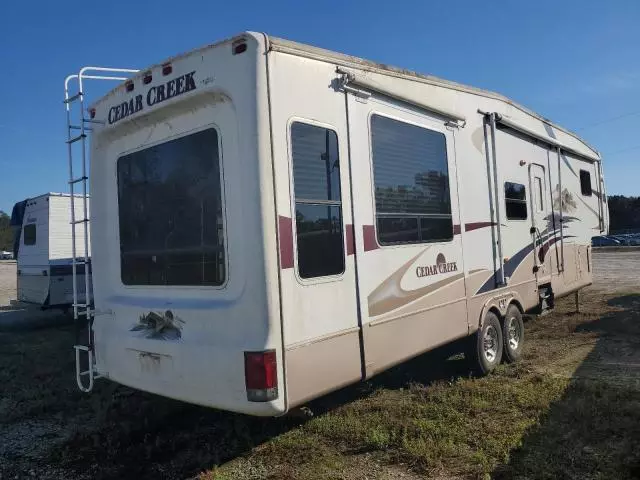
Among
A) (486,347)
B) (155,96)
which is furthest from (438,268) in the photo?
(155,96)

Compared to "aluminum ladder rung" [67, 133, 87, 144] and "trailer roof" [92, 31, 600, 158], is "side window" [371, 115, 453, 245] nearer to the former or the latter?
"trailer roof" [92, 31, 600, 158]

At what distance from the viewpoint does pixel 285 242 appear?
357cm

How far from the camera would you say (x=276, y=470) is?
Answer: 12.8ft

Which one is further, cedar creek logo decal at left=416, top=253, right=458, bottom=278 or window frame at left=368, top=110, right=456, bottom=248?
cedar creek logo decal at left=416, top=253, right=458, bottom=278

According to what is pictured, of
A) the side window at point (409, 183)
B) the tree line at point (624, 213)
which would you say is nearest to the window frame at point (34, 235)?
the side window at point (409, 183)

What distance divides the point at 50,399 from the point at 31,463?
1.63 meters

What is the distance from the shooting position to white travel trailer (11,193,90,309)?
427 inches

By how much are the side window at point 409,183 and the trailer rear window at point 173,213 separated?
4.41 feet

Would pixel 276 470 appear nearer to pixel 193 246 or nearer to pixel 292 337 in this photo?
pixel 292 337

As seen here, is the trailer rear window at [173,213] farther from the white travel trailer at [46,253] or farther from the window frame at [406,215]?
the white travel trailer at [46,253]

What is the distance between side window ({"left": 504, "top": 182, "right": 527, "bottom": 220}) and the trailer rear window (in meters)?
4.02

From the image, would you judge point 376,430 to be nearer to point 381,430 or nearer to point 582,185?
point 381,430

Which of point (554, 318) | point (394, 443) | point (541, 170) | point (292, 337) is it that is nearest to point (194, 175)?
point (292, 337)

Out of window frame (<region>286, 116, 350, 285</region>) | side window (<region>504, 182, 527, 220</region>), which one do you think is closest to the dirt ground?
window frame (<region>286, 116, 350, 285</region>)
